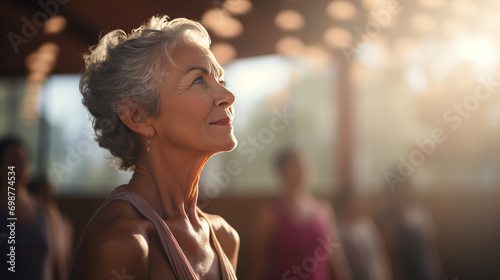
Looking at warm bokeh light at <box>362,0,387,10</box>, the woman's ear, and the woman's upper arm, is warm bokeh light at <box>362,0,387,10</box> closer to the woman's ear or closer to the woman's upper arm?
the woman's ear

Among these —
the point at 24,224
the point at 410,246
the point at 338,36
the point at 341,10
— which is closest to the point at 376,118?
the point at 338,36

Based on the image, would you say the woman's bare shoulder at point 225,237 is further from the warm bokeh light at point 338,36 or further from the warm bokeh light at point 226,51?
the warm bokeh light at point 338,36

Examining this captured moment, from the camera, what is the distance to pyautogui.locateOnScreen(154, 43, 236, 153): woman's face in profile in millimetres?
939

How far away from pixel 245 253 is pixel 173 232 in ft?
18.0

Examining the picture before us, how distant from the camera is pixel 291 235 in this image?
2432mm

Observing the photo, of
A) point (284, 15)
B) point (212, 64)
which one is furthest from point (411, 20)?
point (212, 64)

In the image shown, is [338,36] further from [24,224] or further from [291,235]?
[24,224]

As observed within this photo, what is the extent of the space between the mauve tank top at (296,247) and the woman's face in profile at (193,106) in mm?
1493

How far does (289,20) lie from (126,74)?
4.85m

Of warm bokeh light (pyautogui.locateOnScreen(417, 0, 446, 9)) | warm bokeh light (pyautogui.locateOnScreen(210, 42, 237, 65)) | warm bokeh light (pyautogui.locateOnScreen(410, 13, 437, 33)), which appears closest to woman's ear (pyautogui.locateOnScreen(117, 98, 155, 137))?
warm bokeh light (pyautogui.locateOnScreen(210, 42, 237, 65))

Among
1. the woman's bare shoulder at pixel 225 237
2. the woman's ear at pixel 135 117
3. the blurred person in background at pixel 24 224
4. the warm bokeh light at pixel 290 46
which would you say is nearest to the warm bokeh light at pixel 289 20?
the warm bokeh light at pixel 290 46

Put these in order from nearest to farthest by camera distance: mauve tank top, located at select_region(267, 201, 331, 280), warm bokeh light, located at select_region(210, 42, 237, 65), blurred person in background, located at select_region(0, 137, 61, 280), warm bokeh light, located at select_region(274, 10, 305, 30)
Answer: blurred person in background, located at select_region(0, 137, 61, 280) < mauve tank top, located at select_region(267, 201, 331, 280) < warm bokeh light, located at select_region(210, 42, 237, 65) < warm bokeh light, located at select_region(274, 10, 305, 30)

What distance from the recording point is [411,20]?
6707 mm

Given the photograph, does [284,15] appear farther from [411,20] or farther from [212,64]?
[212,64]
